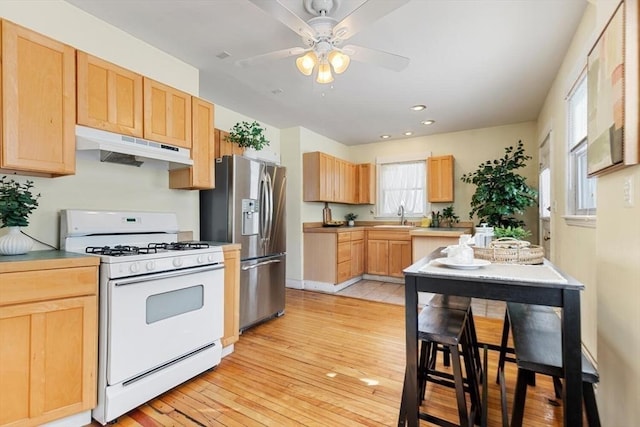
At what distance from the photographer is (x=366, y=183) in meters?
5.86

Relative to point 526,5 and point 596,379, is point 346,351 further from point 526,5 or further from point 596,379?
point 526,5

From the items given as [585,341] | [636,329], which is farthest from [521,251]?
[585,341]

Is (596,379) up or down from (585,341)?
up

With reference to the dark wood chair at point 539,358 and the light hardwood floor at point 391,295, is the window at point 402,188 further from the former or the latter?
the dark wood chair at point 539,358

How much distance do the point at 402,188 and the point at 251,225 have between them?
346cm

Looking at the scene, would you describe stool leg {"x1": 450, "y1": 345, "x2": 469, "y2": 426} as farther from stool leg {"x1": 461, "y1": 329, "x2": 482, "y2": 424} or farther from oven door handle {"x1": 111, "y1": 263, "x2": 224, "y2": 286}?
oven door handle {"x1": 111, "y1": 263, "x2": 224, "y2": 286}

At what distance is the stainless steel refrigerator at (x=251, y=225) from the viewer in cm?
300

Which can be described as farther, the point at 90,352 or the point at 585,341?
the point at 585,341

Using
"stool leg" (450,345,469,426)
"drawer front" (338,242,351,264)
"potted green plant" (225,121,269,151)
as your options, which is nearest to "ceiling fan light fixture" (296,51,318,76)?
"potted green plant" (225,121,269,151)

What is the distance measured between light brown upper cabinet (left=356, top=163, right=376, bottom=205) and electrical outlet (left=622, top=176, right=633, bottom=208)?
4.56 m

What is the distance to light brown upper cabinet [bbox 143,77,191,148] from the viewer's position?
2.34 m

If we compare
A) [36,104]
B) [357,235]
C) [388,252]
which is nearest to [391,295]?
[388,252]

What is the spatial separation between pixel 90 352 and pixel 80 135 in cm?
134

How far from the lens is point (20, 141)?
171cm
